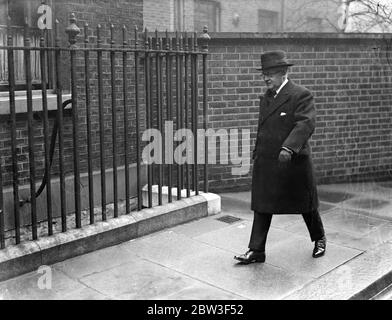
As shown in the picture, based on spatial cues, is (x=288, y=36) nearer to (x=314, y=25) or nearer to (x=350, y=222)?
(x=350, y=222)

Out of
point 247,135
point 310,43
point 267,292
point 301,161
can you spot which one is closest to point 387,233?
point 301,161

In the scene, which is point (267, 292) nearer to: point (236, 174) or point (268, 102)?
point (268, 102)

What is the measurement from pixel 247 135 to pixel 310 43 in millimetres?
1642

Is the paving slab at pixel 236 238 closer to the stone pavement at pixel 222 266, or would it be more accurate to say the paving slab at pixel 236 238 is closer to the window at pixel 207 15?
the stone pavement at pixel 222 266

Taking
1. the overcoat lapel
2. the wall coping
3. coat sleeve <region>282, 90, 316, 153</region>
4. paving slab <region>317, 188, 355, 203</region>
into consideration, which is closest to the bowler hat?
the overcoat lapel

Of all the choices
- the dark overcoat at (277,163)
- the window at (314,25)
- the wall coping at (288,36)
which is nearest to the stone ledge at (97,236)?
the dark overcoat at (277,163)

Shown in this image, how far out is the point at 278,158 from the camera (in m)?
4.33

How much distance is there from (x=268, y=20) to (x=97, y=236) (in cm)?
1423

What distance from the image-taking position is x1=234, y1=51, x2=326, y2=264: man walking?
437 cm

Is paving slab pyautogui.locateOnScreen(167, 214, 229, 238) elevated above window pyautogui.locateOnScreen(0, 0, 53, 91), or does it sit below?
below

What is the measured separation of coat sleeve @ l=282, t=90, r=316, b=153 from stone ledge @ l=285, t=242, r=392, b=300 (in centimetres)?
109

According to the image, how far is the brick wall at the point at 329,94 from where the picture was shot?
283 inches

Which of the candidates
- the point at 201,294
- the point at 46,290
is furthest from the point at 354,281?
the point at 46,290

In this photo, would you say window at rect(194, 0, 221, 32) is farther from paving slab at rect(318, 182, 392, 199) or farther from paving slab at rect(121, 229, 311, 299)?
paving slab at rect(121, 229, 311, 299)
